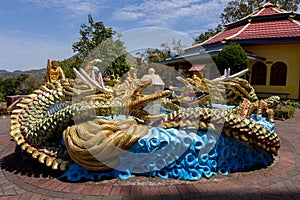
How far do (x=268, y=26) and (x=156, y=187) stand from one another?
14.8 meters

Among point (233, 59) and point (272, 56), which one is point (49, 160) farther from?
point (272, 56)

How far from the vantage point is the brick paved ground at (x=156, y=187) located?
8.09 ft

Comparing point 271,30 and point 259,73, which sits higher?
point 271,30

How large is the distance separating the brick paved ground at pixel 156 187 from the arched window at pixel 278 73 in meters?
11.2

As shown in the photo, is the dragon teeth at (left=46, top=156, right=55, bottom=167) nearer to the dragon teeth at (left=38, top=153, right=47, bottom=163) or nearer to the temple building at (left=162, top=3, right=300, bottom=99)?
the dragon teeth at (left=38, top=153, right=47, bottom=163)

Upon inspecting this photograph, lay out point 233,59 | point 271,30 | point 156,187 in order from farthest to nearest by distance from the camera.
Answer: point 271,30
point 233,59
point 156,187

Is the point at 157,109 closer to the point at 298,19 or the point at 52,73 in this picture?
the point at 52,73

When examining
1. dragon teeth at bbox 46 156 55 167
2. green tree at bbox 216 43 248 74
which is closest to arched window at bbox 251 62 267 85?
green tree at bbox 216 43 248 74

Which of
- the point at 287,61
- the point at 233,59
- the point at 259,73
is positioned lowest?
the point at 259,73

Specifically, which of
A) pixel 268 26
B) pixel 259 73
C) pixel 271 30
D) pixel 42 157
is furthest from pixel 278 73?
pixel 42 157

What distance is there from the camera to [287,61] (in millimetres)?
12758

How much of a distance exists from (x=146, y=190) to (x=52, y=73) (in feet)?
8.89

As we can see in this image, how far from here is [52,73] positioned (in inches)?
160

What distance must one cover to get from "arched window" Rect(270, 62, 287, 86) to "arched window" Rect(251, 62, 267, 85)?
0.42 metres
